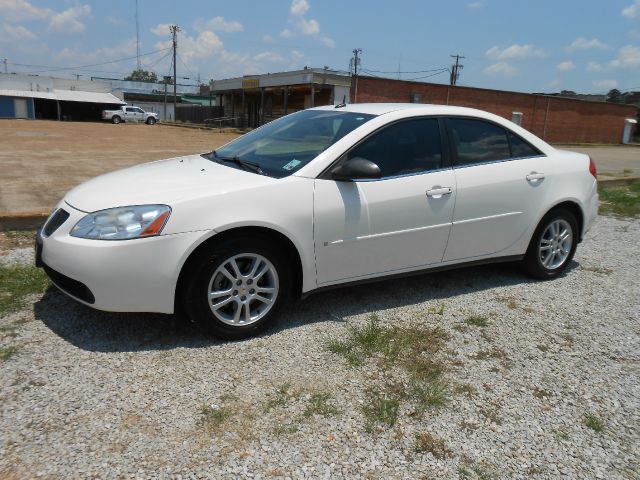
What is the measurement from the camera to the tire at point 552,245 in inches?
189

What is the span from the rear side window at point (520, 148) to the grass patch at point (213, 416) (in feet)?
10.9

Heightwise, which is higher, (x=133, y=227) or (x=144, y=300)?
(x=133, y=227)

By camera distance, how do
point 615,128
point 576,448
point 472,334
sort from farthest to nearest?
point 615,128 → point 472,334 → point 576,448

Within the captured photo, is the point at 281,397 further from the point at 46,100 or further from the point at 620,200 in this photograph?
the point at 46,100

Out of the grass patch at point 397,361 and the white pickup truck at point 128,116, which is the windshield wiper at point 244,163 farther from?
the white pickup truck at point 128,116

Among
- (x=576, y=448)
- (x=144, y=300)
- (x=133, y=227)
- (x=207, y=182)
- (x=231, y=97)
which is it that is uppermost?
(x=231, y=97)

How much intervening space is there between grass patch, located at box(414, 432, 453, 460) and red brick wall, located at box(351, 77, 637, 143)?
2521cm

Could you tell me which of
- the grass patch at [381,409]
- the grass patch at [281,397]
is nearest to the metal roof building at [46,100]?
the grass patch at [281,397]

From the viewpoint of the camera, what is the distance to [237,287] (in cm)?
341

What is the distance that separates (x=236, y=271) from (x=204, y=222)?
0.39 m

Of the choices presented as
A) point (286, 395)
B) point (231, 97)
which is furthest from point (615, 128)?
point (286, 395)

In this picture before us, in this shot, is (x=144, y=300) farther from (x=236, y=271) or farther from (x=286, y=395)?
(x=286, y=395)

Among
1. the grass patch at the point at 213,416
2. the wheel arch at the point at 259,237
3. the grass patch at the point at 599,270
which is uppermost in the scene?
the wheel arch at the point at 259,237

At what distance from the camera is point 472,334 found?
3771 millimetres
